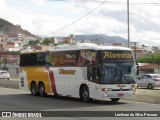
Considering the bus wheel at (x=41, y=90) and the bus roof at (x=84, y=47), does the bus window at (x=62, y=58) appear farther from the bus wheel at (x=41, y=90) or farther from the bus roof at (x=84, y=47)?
the bus wheel at (x=41, y=90)

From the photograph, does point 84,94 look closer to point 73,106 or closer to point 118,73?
point 118,73

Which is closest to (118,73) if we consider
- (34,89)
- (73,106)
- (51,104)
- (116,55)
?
(116,55)

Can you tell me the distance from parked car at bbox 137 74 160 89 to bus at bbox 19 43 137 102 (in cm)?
1942

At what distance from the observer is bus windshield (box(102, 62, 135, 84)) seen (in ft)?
72.6

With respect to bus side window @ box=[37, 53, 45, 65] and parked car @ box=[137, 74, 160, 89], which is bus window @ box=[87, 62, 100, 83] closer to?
bus side window @ box=[37, 53, 45, 65]

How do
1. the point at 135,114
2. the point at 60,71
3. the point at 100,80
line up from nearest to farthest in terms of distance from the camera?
the point at 135,114
the point at 100,80
the point at 60,71

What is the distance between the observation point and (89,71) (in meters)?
22.8

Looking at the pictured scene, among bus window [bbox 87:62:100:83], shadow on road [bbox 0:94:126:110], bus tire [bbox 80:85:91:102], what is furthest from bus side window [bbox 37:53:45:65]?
bus window [bbox 87:62:100:83]

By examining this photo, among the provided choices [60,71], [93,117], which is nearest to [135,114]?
[93,117]

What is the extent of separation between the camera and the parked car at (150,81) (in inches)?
1763

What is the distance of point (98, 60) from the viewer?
22.2 m

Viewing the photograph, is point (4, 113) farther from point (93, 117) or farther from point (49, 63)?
point (49, 63)

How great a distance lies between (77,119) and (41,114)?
2.42 meters

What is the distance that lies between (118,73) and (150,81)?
939 inches
